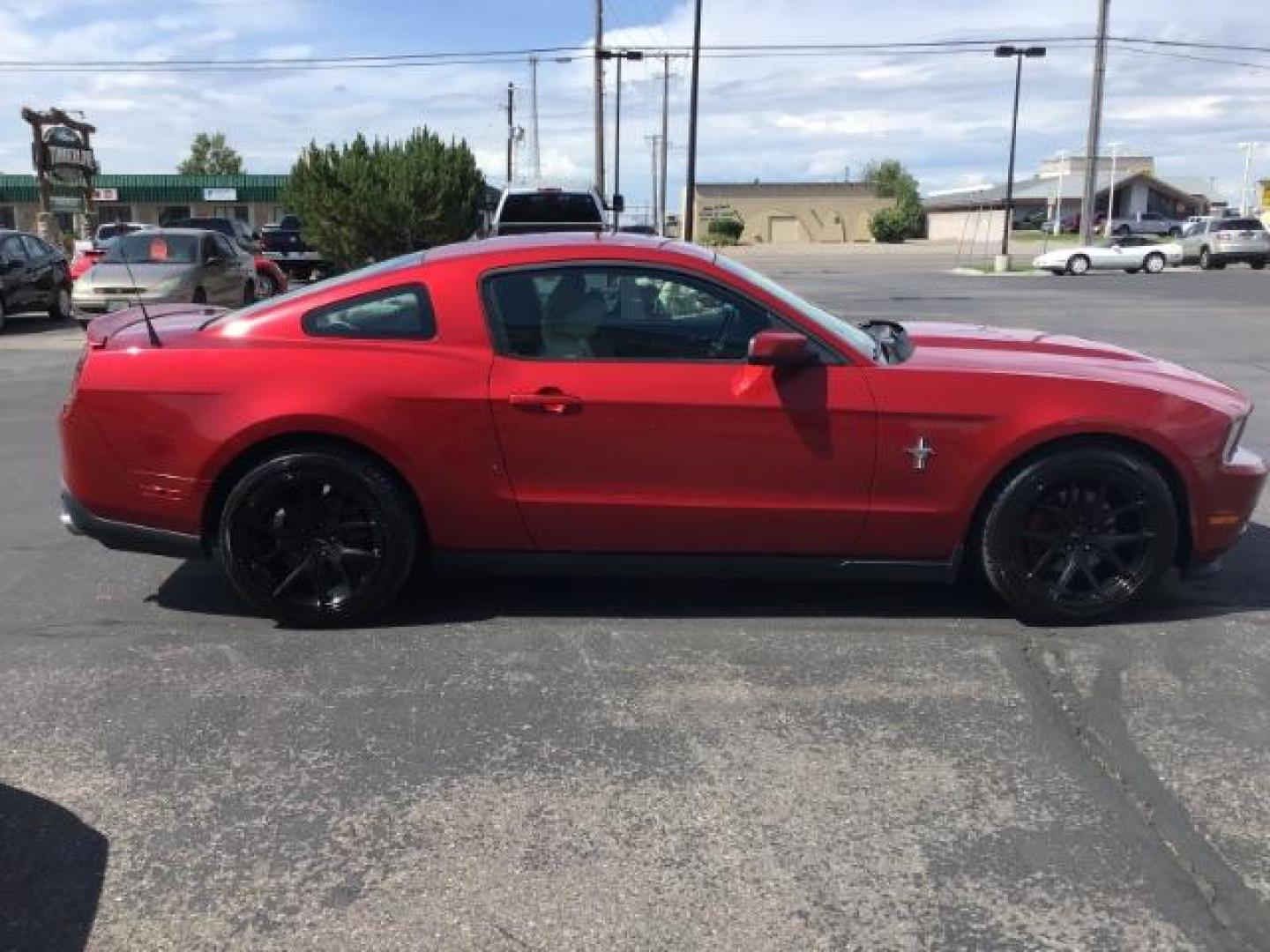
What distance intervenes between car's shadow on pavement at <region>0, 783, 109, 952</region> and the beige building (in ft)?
312

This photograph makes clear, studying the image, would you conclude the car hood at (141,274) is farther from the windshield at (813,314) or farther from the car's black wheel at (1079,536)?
the car's black wheel at (1079,536)

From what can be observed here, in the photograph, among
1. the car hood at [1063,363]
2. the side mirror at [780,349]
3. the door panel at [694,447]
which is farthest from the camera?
the car hood at [1063,363]

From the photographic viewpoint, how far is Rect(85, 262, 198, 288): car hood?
16.2m

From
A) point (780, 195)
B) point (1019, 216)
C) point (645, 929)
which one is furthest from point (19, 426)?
point (1019, 216)

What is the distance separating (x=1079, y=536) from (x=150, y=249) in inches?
616

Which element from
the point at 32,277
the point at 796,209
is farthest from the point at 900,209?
the point at 32,277

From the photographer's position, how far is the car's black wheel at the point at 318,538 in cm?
443

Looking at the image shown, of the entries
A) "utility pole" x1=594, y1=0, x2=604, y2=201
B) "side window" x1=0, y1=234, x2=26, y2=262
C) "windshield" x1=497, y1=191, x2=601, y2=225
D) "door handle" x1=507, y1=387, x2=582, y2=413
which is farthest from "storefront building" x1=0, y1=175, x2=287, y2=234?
"door handle" x1=507, y1=387, x2=582, y2=413

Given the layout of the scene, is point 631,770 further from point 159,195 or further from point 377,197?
point 159,195

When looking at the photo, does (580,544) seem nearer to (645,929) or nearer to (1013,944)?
(645,929)

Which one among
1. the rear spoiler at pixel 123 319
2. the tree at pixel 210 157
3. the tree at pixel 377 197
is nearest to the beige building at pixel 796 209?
the tree at pixel 210 157

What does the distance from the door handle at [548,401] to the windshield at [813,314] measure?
2.73ft

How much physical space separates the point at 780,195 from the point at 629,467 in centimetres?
9751

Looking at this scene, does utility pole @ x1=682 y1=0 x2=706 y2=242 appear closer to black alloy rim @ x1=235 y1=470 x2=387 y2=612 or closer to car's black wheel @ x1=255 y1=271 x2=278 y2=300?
car's black wheel @ x1=255 y1=271 x2=278 y2=300
